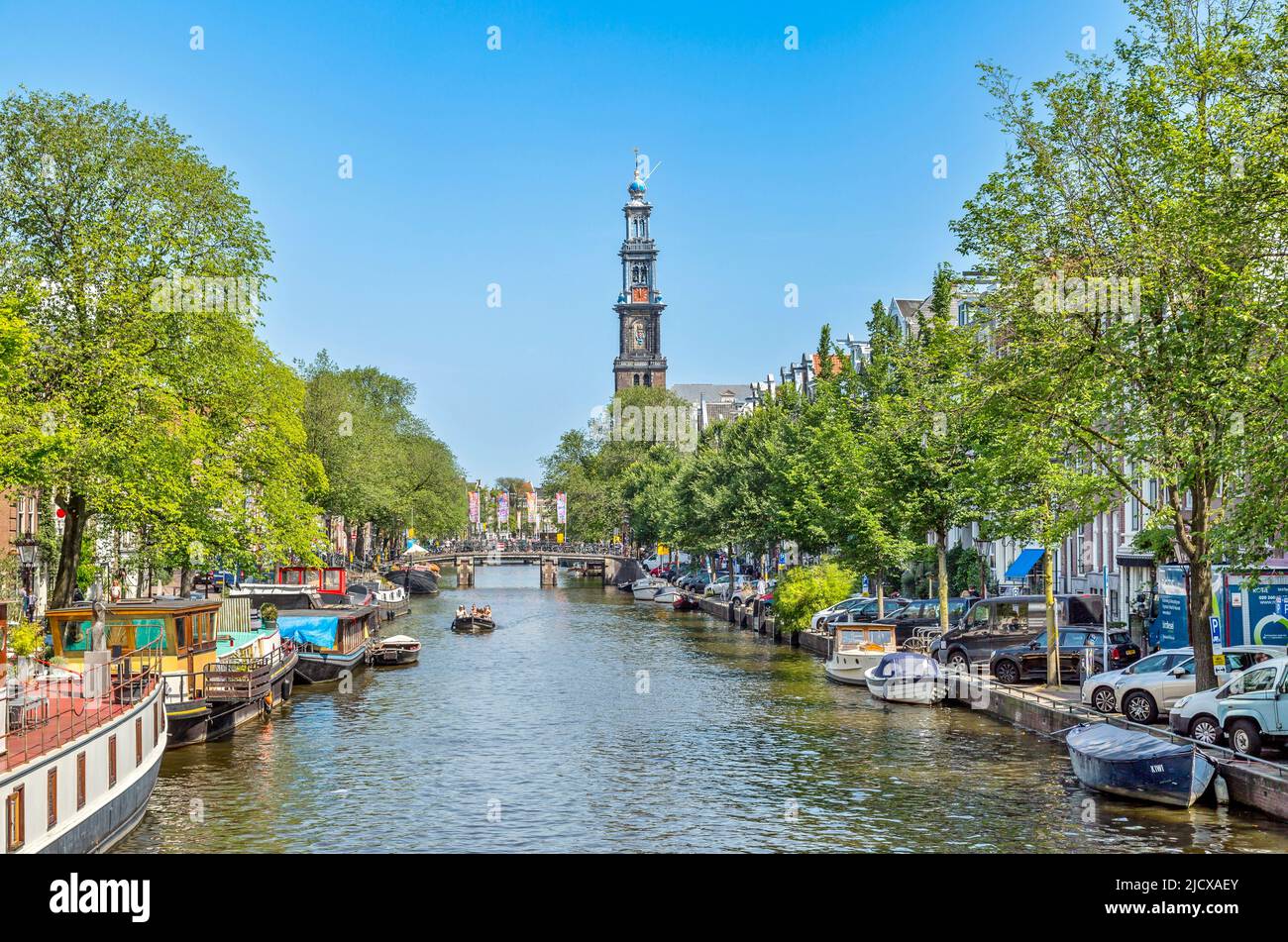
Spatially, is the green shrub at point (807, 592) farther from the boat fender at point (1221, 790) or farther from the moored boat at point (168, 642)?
the boat fender at point (1221, 790)

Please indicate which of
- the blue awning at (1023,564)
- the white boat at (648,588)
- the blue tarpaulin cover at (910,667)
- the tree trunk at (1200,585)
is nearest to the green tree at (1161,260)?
the tree trunk at (1200,585)

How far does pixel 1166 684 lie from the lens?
33.5m

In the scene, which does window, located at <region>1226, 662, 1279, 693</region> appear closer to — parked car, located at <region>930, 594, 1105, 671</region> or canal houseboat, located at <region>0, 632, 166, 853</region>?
parked car, located at <region>930, 594, 1105, 671</region>

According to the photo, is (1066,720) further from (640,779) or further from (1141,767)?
(640,779)

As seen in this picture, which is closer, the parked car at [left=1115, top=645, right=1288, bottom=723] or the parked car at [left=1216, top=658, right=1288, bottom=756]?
the parked car at [left=1216, top=658, right=1288, bottom=756]

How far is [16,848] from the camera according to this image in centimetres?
1961

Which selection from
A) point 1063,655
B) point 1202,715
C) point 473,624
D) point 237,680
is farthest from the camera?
point 473,624

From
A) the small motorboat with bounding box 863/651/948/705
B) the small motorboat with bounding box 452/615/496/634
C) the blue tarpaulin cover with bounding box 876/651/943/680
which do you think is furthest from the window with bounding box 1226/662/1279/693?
the small motorboat with bounding box 452/615/496/634

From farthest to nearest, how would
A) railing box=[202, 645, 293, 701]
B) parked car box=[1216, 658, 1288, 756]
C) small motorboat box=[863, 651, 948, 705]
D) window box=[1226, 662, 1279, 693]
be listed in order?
small motorboat box=[863, 651, 948, 705]
railing box=[202, 645, 293, 701]
window box=[1226, 662, 1279, 693]
parked car box=[1216, 658, 1288, 756]

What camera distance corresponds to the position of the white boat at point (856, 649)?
164 feet

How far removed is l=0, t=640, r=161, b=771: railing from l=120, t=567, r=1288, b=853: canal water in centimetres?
243

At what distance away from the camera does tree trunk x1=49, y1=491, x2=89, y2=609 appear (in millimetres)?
44781

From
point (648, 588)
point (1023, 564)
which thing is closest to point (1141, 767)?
point (1023, 564)

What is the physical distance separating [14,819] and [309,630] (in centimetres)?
3541
